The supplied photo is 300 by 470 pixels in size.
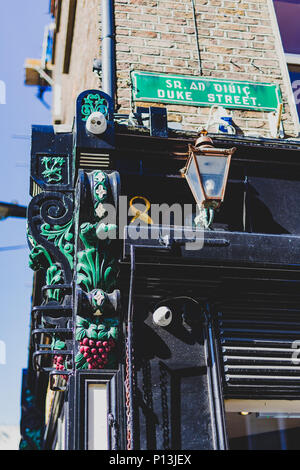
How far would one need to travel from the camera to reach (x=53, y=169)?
540 cm

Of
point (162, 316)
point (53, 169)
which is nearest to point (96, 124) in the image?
point (53, 169)

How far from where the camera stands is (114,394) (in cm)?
439

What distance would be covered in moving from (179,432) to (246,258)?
5.05ft

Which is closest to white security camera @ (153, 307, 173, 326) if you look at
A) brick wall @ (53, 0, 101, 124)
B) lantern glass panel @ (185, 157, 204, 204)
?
lantern glass panel @ (185, 157, 204, 204)

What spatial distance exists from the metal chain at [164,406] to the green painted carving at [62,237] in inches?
46.9

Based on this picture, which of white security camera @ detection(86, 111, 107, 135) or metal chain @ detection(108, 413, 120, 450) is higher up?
white security camera @ detection(86, 111, 107, 135)

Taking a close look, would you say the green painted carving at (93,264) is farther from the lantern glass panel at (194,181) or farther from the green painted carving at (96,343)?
the lantern glass panel at (194,181)

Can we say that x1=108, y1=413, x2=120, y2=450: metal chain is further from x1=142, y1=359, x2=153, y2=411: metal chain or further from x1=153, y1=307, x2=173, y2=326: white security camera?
x1=153, y1=307, x2=173, y2=326: white security camera

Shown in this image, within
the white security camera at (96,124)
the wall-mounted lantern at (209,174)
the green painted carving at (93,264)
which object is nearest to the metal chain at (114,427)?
the green painted carving at (93,264)

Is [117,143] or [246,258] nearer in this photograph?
[246,258]

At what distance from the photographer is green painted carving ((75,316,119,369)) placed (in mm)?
4477
